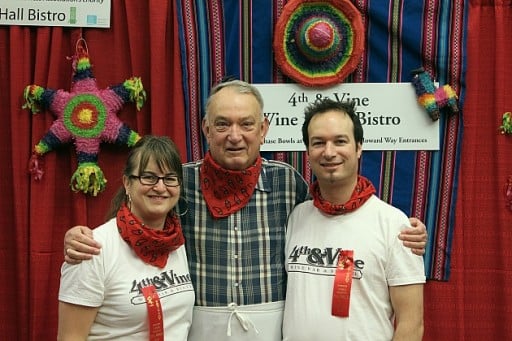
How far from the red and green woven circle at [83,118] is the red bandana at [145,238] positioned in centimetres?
75

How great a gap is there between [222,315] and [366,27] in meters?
1.24

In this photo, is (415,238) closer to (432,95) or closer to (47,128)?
(432,95)

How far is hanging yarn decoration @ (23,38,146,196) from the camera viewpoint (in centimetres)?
207

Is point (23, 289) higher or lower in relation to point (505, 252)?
lower

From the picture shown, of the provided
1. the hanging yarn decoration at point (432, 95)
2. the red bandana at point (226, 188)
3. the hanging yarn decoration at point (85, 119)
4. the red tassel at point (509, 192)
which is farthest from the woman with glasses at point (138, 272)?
the red tassel at point (509, 192)

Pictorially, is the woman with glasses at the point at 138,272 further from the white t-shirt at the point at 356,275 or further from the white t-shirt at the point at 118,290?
the white t-shirt at the point at 356,275

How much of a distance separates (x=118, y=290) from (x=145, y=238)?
137 millimetres

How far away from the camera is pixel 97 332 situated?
4.32 ft

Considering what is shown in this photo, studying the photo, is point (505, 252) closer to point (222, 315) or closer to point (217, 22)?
point (222, 315)

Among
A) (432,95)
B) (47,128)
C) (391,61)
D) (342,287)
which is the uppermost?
(391,61)

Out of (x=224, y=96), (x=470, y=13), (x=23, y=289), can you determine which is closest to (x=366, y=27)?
(x=470, y=13)

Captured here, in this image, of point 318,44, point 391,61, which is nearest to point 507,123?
point 391,61

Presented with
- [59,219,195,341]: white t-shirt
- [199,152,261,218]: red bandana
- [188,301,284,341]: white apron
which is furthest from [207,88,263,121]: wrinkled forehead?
[188,301,284,341]: white apron

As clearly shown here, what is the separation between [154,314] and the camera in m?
1.31
